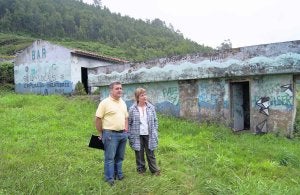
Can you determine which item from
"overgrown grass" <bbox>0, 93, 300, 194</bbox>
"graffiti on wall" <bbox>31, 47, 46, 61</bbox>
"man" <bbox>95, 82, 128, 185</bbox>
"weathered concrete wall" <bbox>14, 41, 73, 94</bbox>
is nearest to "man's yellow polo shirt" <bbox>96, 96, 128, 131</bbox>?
"man" <bbox>95, 82, 128, 185</bbox>

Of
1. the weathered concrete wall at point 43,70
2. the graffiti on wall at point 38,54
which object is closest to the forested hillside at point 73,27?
the weathered concrete wall at point 43,70

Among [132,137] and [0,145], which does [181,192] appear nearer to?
[132,137]

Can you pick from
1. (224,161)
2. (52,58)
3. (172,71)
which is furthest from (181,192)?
(52,58)

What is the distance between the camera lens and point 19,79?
24859 millimetres

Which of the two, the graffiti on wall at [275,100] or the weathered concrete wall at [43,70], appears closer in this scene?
the graffiti on wall at [275,100]

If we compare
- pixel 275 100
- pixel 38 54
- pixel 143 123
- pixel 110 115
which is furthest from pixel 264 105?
pixel 38 54

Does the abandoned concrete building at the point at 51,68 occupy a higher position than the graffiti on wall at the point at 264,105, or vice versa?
the abandoned concrete building at the point at 51,68

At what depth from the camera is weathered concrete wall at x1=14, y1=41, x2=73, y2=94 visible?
22.0 meters

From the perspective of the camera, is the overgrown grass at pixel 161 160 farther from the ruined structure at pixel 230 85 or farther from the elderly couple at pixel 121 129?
A: the ruined structure at pixel 230 85

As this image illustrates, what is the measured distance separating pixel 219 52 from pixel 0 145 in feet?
25.9

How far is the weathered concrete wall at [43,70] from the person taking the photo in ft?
72.3

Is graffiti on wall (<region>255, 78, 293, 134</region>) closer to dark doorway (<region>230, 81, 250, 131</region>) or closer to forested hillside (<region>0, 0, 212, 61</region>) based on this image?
dark doorway (<region>230, 81, 250, 131</region>)

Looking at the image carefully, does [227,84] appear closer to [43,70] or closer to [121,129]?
[121,129]

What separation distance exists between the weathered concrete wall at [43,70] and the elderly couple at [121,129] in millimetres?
15391
